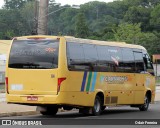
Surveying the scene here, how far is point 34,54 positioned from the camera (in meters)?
20.7

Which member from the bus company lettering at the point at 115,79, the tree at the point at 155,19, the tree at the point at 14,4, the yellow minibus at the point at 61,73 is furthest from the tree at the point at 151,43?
the yellow minibus at the point at 61,73

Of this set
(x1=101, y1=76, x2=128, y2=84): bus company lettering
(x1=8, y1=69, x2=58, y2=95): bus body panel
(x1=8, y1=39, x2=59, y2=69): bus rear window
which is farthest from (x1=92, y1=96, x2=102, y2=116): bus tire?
(x1=8, y1=39, x2=59, y2=69): bus rear window

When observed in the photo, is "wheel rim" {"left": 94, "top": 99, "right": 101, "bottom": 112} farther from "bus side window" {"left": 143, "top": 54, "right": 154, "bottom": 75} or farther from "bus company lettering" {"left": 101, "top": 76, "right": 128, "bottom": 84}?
"bus side window" {"left": 143, "top": 54, "right": 154, "bottom": 75}

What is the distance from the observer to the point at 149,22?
124m

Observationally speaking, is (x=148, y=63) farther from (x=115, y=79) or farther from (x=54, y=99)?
(x=54, y=99)

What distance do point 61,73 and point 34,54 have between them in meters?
1.27

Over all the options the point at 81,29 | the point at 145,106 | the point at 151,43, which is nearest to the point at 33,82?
the point at 145,106

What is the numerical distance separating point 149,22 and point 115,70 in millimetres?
101648

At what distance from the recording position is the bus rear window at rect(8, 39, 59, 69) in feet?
67.3

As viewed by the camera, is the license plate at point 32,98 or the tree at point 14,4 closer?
the license plate at point 32,98

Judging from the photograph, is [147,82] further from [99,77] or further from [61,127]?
[61,127]

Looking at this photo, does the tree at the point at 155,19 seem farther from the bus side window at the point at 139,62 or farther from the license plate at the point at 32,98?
the license plate at the point at 32,98

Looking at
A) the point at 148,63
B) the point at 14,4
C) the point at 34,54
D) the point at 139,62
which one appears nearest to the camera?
the point at 34,54

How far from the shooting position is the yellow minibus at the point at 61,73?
20422 millimetres
